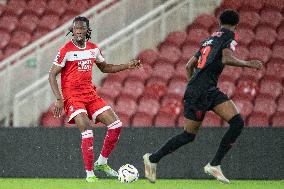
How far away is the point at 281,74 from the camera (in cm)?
1291

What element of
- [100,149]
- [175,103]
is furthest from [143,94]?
[100,149]

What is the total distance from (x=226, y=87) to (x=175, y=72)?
866 millimetres

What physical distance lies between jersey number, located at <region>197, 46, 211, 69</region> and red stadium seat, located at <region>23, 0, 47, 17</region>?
5.63 meters

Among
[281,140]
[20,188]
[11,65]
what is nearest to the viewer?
[20,188]

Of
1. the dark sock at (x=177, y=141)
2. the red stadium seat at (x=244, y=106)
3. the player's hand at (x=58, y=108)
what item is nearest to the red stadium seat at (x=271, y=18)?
the red stadium seat at (x=244, y=106)

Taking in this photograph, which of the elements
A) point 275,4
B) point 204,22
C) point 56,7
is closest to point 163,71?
point 204,22

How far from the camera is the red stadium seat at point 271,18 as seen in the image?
14052mm

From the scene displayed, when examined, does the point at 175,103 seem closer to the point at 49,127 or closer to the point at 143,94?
the point at 143,94

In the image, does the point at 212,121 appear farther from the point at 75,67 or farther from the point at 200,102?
the point at 75,67

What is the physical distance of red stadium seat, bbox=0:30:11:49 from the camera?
14316 millimetres

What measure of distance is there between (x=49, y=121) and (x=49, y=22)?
9.41 ft

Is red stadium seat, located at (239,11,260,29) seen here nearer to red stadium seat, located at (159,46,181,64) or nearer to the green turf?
red stadium seat, located at (159,46,181,64)

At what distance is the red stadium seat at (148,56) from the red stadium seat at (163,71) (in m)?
0.17

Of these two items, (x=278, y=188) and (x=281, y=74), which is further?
(x=281, y=74)
